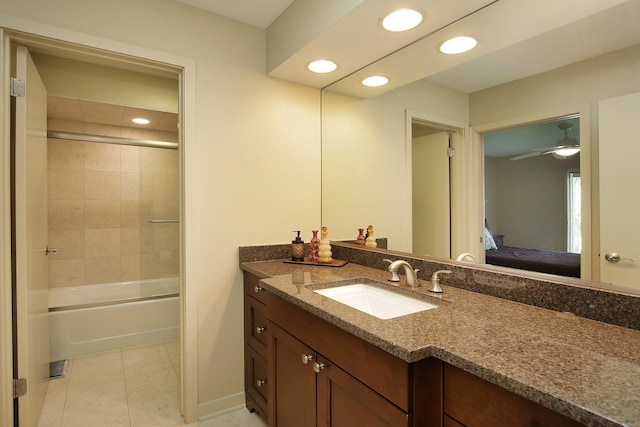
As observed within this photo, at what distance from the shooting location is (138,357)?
2.58 meters

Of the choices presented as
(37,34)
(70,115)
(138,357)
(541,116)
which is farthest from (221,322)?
(70,115)

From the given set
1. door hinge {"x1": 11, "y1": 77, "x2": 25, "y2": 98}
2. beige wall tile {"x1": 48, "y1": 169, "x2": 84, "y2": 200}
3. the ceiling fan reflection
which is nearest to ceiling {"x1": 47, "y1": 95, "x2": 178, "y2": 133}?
beige wall tile {"x1": 48, "y1": 169, "x2": 84, "y2": 200}

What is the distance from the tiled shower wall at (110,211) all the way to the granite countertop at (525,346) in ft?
9.22

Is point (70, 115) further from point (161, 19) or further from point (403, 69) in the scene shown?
point (403, 69)

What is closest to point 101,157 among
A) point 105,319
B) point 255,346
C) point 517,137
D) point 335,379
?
point 105,319

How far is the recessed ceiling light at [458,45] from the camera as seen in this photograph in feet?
4.81

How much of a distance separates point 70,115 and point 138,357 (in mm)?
2230

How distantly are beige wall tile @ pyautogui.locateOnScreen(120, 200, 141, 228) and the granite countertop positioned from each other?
287 cm

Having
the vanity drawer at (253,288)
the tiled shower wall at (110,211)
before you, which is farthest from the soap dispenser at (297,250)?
the tiled shower wall at (110,211)

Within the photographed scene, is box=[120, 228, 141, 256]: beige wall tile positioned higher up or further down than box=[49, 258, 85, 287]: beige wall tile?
higher up

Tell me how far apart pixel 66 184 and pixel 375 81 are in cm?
313

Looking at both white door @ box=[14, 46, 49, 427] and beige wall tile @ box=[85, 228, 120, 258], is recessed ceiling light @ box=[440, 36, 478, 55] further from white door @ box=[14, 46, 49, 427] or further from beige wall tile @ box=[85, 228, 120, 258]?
beige wall tile @ box=[85, 228, 120, 258]

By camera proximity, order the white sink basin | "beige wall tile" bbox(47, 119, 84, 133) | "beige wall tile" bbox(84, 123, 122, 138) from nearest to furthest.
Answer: the white sink basin, "beige wall tile" bbox(47, 119, 84, 133), "beige wall tile" bbox(84, 123, 122, 138)

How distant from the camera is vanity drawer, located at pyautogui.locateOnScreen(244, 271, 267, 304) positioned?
1764mm
